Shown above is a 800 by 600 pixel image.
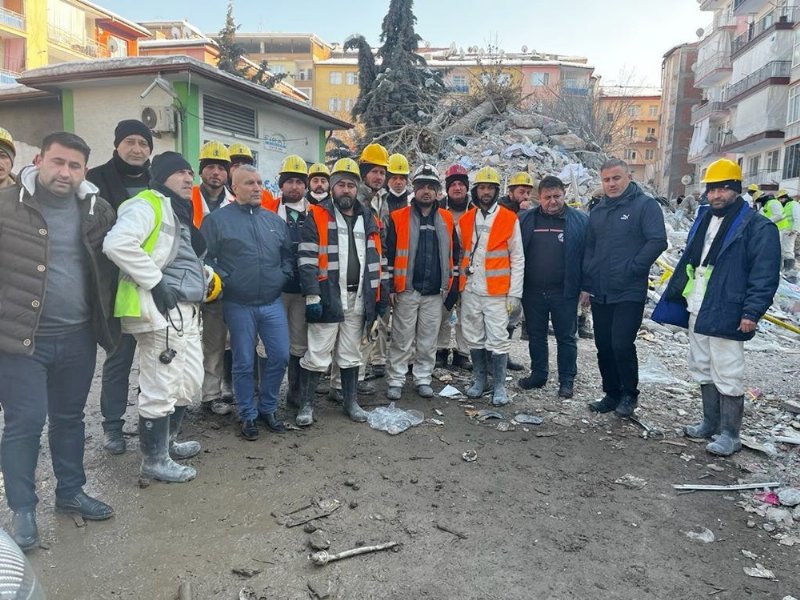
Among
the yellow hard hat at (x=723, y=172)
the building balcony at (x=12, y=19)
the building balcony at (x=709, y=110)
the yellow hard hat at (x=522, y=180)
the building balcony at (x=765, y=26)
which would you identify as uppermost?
the building balcony at (x=765, y=26)

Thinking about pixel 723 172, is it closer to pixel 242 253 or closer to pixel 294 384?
pixel 242 253

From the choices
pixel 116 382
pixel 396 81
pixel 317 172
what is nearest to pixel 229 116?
pixel 317 172

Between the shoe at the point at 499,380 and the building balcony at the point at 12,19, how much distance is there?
110 feet

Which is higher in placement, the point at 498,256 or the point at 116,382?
the point at 498,256

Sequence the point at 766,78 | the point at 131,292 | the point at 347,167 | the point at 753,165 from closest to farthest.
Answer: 1. the point at 131,292
2. the point at 347,167
3. the point at 766,78
4. the point at 753,165

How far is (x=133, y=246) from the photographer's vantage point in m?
3.10

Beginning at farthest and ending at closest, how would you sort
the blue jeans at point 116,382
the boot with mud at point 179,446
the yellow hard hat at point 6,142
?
the blue jeans at point 116,382 < the boot with mud at point 179,446 < the yellow hard hat at point 6,142

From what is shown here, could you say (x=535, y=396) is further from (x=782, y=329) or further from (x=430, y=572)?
(x=782, y=329)

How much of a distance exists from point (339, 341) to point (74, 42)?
3670cm

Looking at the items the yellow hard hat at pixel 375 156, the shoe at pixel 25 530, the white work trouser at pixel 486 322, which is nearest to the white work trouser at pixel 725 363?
the white work trouser at pixel 486 322

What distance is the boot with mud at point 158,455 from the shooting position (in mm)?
3494

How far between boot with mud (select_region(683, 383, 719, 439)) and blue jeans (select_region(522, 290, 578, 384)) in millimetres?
1237

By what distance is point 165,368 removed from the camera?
3.38 metres

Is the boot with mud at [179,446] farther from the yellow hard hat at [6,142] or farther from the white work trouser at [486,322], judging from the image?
the white work trouser at [486,322]
